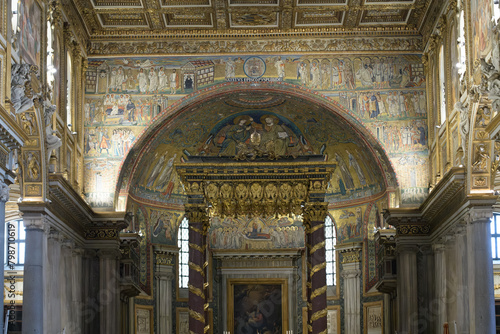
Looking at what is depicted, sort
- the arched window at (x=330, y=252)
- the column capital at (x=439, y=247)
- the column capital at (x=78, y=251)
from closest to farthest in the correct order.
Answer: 1. the column capital at (x=439, y=247)
2. the column capital at (x=78, y=251)
3. the arched window at (x=330, y=252)

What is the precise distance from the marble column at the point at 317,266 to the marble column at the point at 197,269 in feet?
9.95

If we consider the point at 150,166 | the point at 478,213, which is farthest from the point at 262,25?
the point at 478,213

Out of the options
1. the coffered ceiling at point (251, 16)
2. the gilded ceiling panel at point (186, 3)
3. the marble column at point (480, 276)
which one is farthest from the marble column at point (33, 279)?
the marble column at point (480, 276)

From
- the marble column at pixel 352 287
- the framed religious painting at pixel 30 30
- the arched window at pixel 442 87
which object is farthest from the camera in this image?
the marble column at pixel 352 287

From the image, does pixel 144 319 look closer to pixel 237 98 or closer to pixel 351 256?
pixel 351 256

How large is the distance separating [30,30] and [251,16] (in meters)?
9.19

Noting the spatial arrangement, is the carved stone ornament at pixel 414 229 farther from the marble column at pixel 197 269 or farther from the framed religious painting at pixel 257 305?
the framed religious painting at pixel 257 305

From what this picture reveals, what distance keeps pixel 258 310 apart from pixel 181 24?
1299 centimetres

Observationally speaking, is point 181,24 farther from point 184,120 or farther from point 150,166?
point 150,166

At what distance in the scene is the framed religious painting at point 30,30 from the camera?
70.8 ft

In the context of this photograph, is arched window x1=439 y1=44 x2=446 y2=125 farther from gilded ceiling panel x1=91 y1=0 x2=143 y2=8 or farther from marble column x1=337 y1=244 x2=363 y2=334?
gilded ceiling panel x1=91 y1=0 x2=143 y2=8

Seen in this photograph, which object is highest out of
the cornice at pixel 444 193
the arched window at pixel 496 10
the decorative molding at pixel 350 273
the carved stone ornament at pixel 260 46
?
the carved stone ornament at pixel 260 46

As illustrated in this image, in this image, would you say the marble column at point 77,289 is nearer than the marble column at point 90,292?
Yes

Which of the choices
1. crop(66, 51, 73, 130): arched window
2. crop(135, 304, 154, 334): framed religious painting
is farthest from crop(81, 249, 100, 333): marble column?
crop(135, 304, 154, 334): framed religious painting
